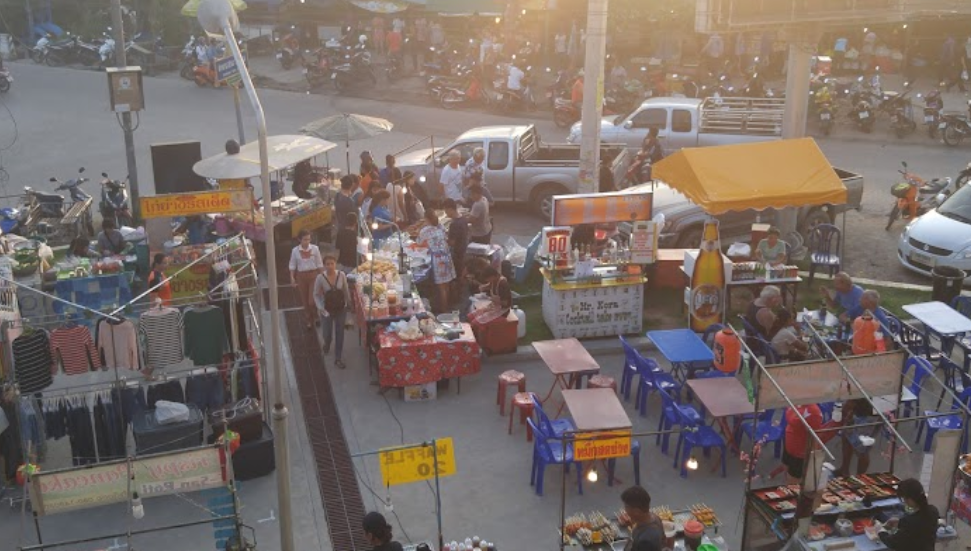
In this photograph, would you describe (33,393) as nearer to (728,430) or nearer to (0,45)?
(728,430)

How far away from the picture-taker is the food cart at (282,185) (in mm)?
16750

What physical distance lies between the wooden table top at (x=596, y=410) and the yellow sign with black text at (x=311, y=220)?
796cm

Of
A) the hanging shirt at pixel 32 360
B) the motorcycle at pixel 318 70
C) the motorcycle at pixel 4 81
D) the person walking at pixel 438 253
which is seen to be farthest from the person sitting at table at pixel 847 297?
the motorcycle at pixel 4 81

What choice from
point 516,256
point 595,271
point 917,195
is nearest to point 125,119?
point 516,256

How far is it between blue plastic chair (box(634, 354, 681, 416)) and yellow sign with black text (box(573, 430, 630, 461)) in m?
2.77

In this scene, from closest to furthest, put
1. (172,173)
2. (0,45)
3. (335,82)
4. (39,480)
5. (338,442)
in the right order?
1. (39,480)
2. (338,442)
3. (172,173)
4. (335,82)
5. (0,45)

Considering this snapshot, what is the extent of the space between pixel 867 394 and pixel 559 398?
4536 millimetres

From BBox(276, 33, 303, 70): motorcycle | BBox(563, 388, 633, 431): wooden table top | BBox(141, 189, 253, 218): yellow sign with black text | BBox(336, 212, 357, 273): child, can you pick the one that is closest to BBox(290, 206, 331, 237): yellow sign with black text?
BBox(336, 212, 357, 273): child

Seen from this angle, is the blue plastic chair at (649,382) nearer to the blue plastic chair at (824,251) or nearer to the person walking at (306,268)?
the person walking at (306,268)

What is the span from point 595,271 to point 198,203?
608cm

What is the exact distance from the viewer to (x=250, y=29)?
40406 millimetres

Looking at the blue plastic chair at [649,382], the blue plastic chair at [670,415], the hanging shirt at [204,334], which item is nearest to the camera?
the blue plastic chair at [670,415]

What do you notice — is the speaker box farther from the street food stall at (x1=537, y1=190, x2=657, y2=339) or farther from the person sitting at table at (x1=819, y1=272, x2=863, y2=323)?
the person sitting at table at (x1=819, y1=272, x2=863, y2=323)

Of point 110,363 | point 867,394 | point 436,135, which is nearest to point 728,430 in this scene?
point 867,394
